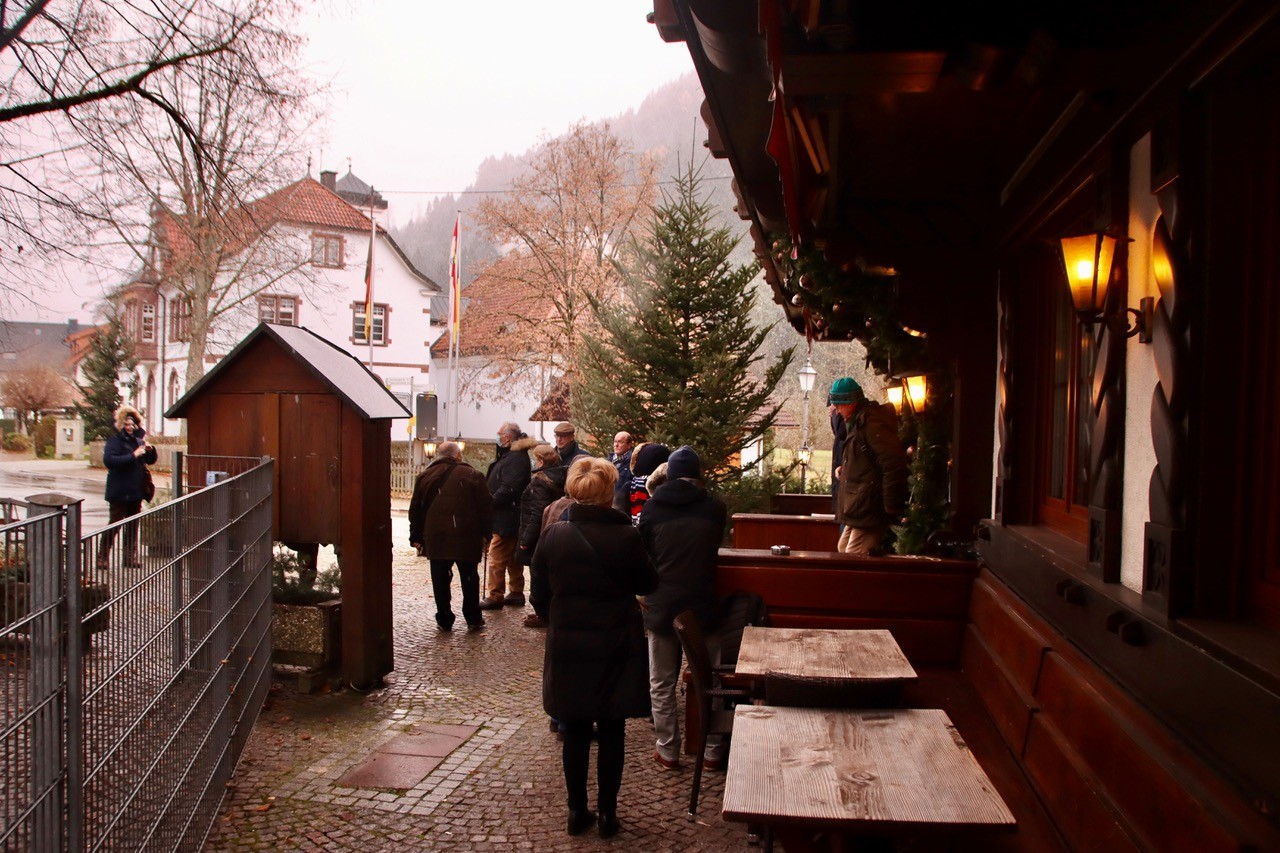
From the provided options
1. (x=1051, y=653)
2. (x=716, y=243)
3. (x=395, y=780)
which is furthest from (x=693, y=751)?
(x=716, y=243)

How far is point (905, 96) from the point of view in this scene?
16.6 feet

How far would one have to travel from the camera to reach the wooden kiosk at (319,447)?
7613 mm

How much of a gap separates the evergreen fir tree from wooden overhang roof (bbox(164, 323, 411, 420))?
35.7m

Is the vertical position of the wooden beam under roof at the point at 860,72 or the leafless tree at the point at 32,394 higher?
the wooden beam under roof at the point at 860,72

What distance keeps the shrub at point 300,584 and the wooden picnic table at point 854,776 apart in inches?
179

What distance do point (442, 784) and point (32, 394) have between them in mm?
59451

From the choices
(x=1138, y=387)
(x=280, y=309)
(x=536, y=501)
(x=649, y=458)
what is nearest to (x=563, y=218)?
(x=280, y=309)

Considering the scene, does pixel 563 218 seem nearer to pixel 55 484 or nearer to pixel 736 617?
pixel 55 484

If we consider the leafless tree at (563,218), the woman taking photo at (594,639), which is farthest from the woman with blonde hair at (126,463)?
the leafless tree at (563,218)

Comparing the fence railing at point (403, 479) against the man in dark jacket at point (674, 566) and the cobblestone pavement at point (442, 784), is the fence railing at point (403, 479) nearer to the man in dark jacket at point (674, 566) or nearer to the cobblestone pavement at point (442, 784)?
the cobblestone pavement at point (442, 784)

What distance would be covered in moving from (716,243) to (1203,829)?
1441 cm

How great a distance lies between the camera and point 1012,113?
5.36 metres

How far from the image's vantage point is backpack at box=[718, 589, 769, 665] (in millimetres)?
6484

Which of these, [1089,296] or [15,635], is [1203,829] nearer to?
[1089,296]
